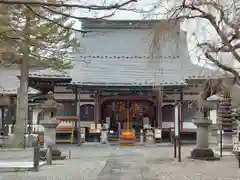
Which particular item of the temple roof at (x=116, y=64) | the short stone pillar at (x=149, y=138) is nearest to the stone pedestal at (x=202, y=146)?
the temple roof at (x=116, y=64)

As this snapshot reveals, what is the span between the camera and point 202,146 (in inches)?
591

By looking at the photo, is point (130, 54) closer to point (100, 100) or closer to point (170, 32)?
point (100, 100)

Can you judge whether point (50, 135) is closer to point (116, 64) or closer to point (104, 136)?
point (104, 136)

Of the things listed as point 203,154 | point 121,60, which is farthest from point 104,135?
point 203,154

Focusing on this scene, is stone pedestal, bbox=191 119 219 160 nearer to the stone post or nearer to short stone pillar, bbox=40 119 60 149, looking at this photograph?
short stone pillar, bbox=40 119 60 149

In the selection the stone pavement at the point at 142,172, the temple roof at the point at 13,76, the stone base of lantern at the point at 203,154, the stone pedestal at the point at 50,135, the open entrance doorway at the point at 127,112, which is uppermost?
the temple roof at the point at 13,76

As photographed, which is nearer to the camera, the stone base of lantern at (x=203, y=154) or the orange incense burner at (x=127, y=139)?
the stone base of lantern at (x=203, y=154)

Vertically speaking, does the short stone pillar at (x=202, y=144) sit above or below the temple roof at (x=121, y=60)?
below

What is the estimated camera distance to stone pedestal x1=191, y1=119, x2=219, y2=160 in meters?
14.7

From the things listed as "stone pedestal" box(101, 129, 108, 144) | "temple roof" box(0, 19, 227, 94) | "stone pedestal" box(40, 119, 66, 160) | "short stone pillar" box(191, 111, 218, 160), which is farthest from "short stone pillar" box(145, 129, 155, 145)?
"stone pedestal" box(40, 119, 66, 160)

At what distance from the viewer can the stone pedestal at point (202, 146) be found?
48.3 ft

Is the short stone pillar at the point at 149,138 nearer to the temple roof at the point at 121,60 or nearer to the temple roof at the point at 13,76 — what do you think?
the temple roof at the point at 121,60

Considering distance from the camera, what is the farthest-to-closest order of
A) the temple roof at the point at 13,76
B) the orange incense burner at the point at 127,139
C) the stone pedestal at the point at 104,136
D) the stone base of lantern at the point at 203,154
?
the stone pedestal at the point at 104,136, the orange incense burner at the point at 127,139, the temple roof at the point at 13,76, the stone base of lantern at the point at 203,154

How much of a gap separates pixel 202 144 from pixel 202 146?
0.08 m
